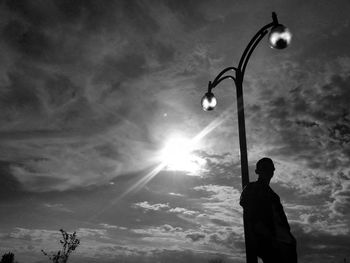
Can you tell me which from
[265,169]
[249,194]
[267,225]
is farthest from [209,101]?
[267,225]

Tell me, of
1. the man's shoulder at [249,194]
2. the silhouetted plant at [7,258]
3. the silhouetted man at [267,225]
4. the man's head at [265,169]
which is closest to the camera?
the silhouetted man at [267,225]

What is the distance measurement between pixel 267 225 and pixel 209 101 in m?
5.08

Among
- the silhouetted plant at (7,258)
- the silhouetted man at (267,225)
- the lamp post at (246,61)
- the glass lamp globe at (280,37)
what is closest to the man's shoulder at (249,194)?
the silhouetted man at (267,225)

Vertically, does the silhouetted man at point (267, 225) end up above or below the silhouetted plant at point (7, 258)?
below

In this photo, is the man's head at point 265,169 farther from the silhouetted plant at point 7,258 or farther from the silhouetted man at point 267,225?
the silhouetted plant at point 7,258

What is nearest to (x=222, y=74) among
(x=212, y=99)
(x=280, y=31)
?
(x=212, y=99)

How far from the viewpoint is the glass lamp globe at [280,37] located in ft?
20.2

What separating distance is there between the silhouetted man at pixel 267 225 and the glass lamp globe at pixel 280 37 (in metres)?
3.54

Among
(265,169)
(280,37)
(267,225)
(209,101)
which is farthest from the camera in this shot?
(209,101)

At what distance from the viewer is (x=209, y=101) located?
8.09m

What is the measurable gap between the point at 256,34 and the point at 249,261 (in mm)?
4810

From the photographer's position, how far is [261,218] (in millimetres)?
3381

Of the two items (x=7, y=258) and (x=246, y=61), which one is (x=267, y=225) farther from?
(x=7, y=258)

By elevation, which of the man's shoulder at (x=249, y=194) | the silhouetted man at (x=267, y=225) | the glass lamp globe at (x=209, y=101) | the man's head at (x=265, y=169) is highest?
the glass lamp globe at (x=209, y=101)
